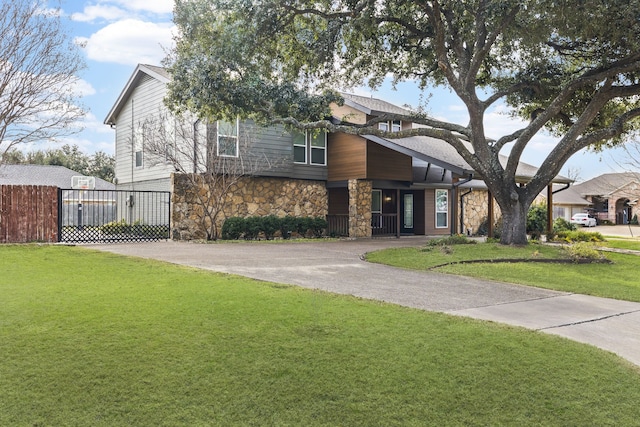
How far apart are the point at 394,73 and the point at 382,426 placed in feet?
49.2

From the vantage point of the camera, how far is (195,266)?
10.1 meters

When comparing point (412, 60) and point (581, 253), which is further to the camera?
point (412, 60)

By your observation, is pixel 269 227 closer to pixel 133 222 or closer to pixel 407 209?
pixel 133 222

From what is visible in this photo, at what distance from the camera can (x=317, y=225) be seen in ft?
67.4

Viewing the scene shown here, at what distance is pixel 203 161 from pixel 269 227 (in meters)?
3.50

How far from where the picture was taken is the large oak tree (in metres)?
13.0

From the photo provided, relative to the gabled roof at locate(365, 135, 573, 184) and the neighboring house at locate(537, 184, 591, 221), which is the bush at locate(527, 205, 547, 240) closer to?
the gabled roof at locate(365, 135, 573, 184)

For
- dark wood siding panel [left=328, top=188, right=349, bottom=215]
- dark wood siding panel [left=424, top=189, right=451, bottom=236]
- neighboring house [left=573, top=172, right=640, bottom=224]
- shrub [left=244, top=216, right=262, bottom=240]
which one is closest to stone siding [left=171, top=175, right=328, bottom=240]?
dark wood siding panel [left=328, top=188, right=349, bottom=215]

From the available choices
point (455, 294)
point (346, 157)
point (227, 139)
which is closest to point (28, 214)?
point (227, 139)

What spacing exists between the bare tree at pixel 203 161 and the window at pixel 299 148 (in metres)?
2.38

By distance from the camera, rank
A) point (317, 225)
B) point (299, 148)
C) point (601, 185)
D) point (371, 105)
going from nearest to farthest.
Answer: point (317, 225) → point (299, 148) → point (371, 105) → point (601, 185)

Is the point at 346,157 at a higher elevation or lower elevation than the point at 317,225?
higher

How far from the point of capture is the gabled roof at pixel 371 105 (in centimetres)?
2078

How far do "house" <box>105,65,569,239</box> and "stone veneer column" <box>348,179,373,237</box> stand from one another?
42 mm
